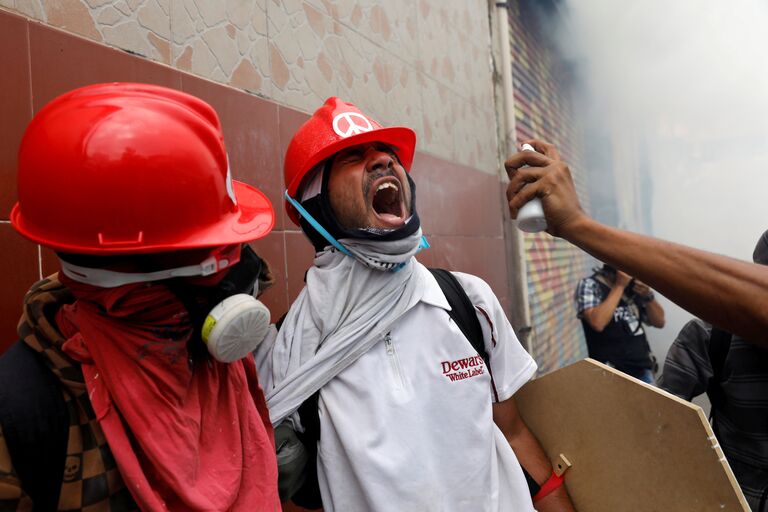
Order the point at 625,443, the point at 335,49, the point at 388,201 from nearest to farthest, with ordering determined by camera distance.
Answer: the point at 625,443
the point at 388,201
the point at 335,49

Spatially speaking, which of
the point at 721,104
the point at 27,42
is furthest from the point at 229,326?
the point at 721,104

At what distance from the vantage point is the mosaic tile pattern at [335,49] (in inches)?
79.5

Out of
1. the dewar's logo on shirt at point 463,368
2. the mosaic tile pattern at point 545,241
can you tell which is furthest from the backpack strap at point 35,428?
the mosaic tile pattern at point 545,241

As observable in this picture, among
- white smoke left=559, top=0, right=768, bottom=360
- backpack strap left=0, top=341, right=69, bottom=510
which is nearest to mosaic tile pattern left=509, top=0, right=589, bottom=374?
white smoke left=559, top=0, right=768, bottom=360

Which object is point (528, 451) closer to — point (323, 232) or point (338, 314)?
point (338, 314)

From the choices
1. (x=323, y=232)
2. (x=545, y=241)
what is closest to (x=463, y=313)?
(x=323, y=232)

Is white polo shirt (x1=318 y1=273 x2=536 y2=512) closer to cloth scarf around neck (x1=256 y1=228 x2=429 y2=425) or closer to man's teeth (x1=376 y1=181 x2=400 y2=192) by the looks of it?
cloth scarf around neck (x1=256 y1=228 x2=429 y2=425)

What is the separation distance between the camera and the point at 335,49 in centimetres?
316

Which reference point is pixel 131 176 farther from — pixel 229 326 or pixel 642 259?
pixel 642 259

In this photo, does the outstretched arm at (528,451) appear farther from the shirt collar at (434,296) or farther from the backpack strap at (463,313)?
the shirt collar at (434,296)

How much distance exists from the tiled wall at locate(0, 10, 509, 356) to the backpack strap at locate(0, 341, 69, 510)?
23.7 inches

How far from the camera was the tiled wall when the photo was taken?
1587mm

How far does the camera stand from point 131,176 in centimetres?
110

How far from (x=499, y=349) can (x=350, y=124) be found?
94 centimetres
